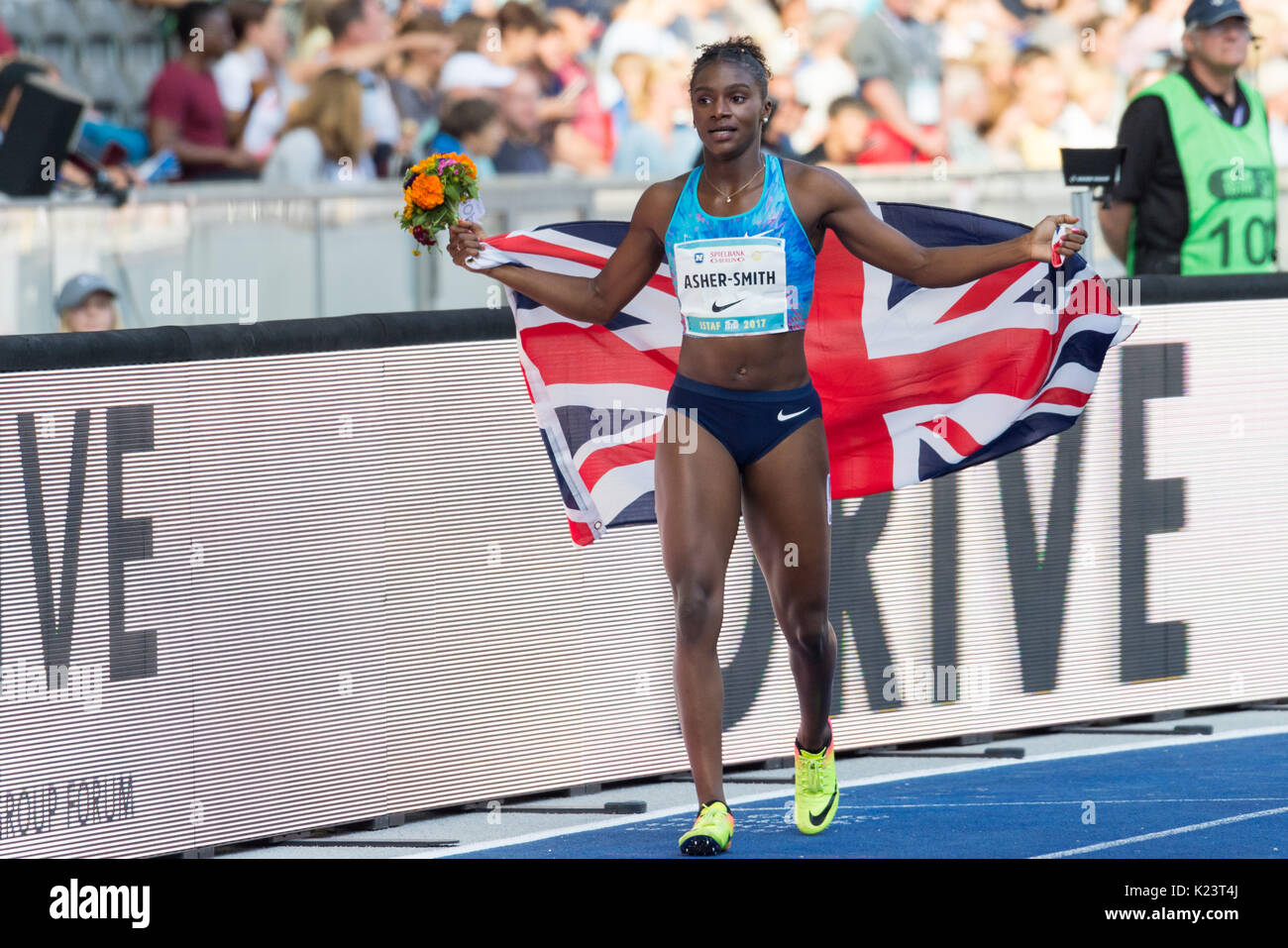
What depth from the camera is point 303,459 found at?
701 centimetres

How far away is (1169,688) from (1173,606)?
13.8 inches

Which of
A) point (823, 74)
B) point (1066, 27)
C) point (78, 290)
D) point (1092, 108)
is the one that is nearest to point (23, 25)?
point (78, 290)

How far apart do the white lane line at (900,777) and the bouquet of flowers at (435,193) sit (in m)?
1.95

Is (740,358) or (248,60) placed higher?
(248,60)

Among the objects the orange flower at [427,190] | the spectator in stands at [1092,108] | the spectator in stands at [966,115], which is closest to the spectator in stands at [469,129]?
the spectator in stands at [966,115]

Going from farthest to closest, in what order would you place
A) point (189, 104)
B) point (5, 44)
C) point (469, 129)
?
point (5, 44), point (189, 104), point (469, 129)

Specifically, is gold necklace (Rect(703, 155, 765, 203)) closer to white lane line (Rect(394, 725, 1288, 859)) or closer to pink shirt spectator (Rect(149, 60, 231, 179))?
white lane line (Rect(394, 725, 1288, 859))

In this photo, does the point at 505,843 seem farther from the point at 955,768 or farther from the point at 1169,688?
the point at 1169,688

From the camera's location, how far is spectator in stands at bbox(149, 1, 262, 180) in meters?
12.1

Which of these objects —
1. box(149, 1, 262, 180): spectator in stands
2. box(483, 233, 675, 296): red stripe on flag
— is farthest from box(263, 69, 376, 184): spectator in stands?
box(483, 233, 675, 296): red stripe on flag

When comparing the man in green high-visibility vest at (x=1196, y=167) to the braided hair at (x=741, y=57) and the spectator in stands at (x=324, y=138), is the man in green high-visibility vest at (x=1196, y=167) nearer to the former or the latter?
the braided hair at (x=741, y=57)

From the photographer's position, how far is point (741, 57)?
21.0 ft

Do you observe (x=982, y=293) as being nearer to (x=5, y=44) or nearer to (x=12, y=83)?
(x=12, y=83)

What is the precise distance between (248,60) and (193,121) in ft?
2.09
